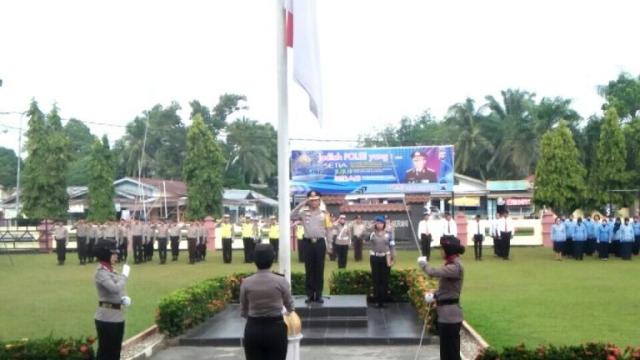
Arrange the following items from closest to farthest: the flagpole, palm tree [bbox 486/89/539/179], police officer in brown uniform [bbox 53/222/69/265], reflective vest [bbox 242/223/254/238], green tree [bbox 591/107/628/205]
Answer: the flagpole, reflective vest [bbox 242/223/254/238], police officer in brown uniform [bbox 53/222/69/265], green tree [bbox 591/107/628/205], palm tree [bbox 486/89/539/179]

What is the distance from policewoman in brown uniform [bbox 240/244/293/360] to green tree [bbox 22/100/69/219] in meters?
35.0

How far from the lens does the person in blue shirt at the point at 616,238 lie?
23172 mm

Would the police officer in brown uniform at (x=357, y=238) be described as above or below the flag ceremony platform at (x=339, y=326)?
above

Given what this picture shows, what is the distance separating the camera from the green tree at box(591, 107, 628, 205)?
105 feet

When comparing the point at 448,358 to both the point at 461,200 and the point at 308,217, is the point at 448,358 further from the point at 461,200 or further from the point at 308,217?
the point at 461,200

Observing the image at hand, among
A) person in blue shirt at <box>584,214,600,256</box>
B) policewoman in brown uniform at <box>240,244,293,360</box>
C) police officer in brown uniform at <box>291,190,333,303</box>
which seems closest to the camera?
policewoman in brown uniform at <box>240,244,293,360</box>

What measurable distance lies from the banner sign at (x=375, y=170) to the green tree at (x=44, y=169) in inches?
642

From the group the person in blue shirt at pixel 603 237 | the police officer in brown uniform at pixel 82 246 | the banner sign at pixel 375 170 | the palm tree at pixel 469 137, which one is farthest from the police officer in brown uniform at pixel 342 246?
the palm tree at pixel 469 137

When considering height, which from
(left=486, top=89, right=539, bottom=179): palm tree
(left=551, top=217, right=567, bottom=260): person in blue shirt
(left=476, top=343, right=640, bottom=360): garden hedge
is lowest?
(left=476, top=343, right=640, bottom=360): garden hedge

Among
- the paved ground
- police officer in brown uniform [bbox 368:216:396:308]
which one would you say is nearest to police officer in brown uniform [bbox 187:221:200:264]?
police officer in brown uniform [bbox 368:216:396:308]

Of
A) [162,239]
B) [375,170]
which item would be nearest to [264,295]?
[162,239]

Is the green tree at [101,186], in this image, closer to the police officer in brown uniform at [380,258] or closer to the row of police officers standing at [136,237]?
the row of police officers standing at [136,237]

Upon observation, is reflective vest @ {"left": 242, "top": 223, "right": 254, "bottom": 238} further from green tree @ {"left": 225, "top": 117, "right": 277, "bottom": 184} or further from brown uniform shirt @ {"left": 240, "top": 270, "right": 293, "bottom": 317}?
green tree @ {"left": 225, "top": 117, "right": 277, "bottom": 184}

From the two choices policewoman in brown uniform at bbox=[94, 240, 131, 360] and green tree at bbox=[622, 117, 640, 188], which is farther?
green tree at bbox=[622, 117, 640, 188]
